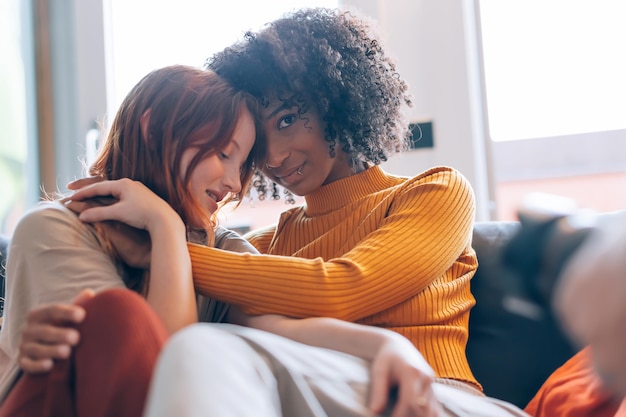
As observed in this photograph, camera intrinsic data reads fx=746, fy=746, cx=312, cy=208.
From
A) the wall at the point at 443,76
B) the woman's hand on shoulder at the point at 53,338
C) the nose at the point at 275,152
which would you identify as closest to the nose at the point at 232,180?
the nose at the point at 275,152

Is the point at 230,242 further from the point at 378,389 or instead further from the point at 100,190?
the point at 378,389

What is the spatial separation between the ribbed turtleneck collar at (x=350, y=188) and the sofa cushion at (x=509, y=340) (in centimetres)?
27

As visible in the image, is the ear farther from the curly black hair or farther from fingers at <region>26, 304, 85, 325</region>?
fingers at <region>26, 304, 85, 325</region>

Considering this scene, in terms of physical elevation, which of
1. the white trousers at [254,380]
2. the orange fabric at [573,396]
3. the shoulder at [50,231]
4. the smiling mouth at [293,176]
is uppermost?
the smiling mouth at [293,176]

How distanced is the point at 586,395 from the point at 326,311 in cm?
42

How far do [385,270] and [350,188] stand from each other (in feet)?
1.19

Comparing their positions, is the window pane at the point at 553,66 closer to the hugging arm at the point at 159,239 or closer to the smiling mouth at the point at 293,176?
the smiling mouth at the point at 293,176

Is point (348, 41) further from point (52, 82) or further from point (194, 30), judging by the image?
point (52, 82)

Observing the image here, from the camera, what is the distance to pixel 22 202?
259 cm

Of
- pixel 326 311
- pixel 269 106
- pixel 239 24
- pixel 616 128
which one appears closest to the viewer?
pixel 326 311

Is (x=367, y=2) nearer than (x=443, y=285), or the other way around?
(x=443, y=285)

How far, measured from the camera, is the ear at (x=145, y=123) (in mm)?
1268

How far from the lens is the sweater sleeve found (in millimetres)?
1137

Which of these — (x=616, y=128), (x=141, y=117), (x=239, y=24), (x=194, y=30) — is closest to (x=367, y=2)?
(x=239, y=24)
